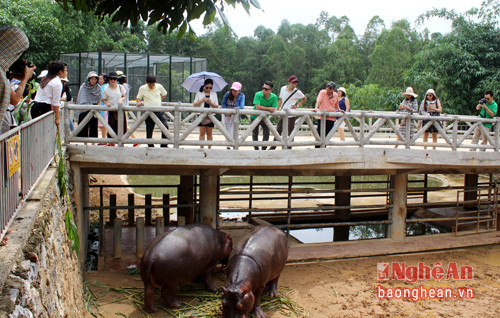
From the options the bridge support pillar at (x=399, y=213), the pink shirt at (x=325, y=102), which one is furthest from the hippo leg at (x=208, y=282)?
the bridge support pillar at (x=399, y=213)

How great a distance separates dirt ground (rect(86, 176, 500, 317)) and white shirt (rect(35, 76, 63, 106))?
307 cm

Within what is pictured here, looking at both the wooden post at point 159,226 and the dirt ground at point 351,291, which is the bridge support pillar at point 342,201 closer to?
the dirt ground at point 351,291

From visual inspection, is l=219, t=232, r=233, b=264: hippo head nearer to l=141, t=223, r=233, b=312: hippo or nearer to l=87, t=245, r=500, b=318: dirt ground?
l=141, t=223, r=233, b=312: hippo

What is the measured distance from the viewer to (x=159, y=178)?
845 inches

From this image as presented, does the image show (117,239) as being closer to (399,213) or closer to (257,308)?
(257,308)

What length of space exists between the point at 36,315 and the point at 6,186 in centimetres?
97

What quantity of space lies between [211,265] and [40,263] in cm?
471

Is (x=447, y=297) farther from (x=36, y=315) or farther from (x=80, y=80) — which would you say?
(x=80, y=80)

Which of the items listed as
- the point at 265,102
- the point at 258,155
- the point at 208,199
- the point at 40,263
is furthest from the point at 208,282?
the point at 40,263

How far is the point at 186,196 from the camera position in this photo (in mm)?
12547

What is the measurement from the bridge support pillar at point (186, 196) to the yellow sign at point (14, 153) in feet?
25.7

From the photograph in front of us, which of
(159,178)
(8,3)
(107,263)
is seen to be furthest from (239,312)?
(8,3)

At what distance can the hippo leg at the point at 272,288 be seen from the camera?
869cm

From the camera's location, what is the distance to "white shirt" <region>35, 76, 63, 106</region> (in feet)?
23.1
